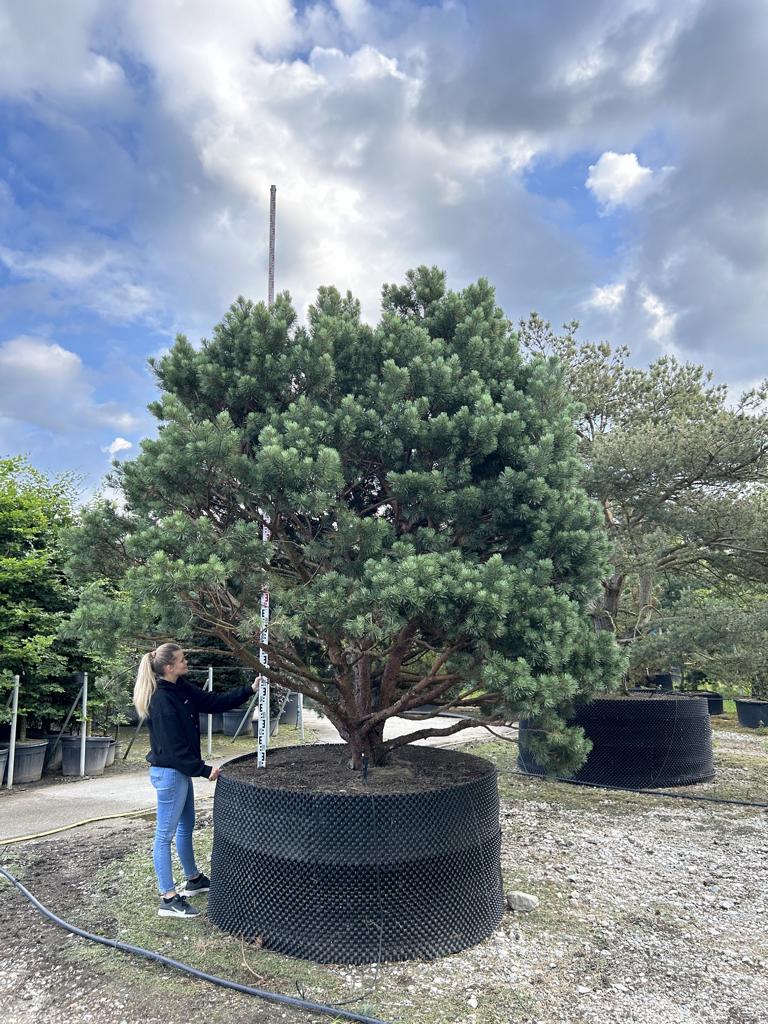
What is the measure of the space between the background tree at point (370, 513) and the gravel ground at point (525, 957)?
2.88ft

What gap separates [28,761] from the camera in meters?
6.98

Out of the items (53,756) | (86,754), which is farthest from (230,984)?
(53,756)

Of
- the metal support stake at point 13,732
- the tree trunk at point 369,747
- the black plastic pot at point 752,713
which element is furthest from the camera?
the black plastic pot at point 752,713

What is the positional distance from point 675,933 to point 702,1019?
0.83 meters

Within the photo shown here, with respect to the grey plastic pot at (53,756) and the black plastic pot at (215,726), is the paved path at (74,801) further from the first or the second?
the black plastic pot at (215,726)

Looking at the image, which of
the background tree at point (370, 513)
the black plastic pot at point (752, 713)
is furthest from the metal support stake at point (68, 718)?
the black plastic pot at point (752, 713)

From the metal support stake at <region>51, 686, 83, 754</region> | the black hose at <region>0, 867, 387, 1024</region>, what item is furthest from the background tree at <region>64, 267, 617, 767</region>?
the metal support stake at <region>51, 686, 83, 754</region>

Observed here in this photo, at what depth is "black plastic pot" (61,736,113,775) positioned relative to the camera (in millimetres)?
7391

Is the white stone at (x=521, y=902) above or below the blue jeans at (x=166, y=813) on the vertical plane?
below

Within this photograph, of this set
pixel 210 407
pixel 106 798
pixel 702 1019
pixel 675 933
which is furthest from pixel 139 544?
pixel 106 798

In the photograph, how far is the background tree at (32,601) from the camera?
22.2 feet

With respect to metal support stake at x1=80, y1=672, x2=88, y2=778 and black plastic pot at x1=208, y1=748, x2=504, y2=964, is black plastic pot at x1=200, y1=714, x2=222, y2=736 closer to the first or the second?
metal support stake at x1=80, y1=672, x2=88, y2=778

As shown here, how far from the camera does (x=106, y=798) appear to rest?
623cm

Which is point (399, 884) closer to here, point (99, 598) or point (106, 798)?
point (99, 598)
